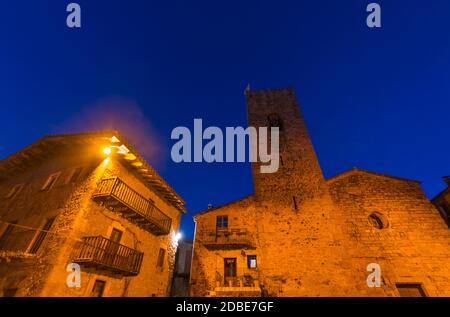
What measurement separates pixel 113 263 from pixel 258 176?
33.5 ft

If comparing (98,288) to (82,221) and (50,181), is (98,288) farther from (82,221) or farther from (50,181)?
(50,181)

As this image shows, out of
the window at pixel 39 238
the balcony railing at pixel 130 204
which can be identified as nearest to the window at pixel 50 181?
the window at pixel 39 238

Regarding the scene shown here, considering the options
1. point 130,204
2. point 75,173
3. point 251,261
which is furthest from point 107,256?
point 251,261

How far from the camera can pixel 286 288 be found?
11.6 metres

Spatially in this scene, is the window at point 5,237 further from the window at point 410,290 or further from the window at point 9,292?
the window at point 410,290

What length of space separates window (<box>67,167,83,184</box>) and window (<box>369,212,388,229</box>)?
17.5 metres

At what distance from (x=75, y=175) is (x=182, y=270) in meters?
19.7

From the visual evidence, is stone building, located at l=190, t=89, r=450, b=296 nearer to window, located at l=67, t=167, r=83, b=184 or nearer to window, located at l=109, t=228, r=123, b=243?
window, located at l=109, t=228, r=123, b=243

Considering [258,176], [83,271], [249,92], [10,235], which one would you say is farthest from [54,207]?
[249,92]

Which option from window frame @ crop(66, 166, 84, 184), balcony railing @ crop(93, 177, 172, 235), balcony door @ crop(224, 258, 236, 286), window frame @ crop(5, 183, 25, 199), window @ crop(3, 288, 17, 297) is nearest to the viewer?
window @ crop(3, 288, 17, 297)

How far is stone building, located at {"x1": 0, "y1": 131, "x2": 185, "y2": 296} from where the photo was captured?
Result: 9156 mm

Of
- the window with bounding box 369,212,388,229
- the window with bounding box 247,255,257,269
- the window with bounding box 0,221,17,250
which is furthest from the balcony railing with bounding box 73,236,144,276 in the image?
the window with bounding box 369,212,388,229

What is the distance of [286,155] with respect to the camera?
16531mm

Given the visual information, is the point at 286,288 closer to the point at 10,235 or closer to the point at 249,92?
the point at 10,235
